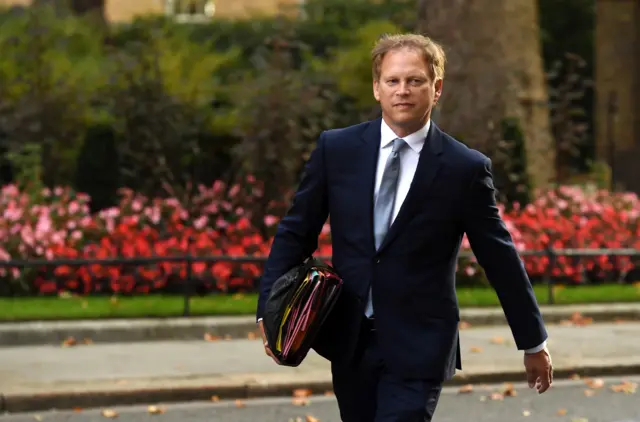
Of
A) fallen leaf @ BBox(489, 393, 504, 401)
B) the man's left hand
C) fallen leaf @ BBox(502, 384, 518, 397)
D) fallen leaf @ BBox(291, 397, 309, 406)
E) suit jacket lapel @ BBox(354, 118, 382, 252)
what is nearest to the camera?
suit jacket lapel @ BBox(354, 118, 382, 252)

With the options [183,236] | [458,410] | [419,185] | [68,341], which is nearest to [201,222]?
[183,236]

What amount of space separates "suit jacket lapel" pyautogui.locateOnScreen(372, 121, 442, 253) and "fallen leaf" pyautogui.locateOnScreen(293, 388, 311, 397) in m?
4.78

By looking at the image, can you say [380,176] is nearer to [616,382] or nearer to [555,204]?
[616,382]

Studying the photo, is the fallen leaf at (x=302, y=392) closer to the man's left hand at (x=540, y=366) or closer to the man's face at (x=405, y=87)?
the man's left hand at (x=540, y=366)

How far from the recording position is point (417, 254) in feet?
14.2

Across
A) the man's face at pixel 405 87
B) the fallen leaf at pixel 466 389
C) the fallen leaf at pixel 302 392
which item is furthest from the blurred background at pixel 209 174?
the man's face at pixel 405 87

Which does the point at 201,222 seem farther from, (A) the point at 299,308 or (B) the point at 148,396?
(A) the point at 299,308

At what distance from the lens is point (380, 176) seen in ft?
14.4

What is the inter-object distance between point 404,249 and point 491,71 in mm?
12554

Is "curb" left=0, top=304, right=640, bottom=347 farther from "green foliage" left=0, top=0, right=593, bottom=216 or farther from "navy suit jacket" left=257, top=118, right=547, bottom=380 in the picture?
"navy suit jacket" left=257, top=118, right=547, bottom=380

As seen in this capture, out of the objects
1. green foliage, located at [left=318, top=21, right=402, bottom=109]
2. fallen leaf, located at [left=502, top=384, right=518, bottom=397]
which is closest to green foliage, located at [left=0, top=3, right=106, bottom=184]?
green foliage, located at [left=318, top=21, right=402, bottom=109]

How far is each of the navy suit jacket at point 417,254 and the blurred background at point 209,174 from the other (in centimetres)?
632

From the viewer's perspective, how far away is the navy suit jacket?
170 inches

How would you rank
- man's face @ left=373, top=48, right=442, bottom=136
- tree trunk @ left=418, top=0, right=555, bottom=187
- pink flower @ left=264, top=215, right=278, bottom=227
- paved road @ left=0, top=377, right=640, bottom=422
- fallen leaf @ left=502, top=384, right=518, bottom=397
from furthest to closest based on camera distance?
1. tree trunk @ left=418, top=0, right=555, bottom=187
2. pink flower @ left=264, top=215, right=278, bottom=227
3. fallen leaf @ left=502, top=384, right=518, bottom=397
4. paved road @ left=0, top=377, right=640, bottom=422
5. man's face @ left=373, top=48, right=442, bottom=136
